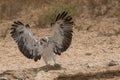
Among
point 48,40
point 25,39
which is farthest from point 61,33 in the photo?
point 25,39

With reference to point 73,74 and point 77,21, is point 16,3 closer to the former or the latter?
point 77,21

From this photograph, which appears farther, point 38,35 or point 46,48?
point 38,35

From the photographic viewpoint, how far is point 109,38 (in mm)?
13039

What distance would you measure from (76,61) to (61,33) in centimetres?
201

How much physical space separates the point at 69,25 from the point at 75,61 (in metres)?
1.99

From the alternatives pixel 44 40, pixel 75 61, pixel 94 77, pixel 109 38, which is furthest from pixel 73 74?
pixel 109 38

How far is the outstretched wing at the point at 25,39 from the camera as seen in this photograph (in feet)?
31.6

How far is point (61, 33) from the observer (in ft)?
31.0

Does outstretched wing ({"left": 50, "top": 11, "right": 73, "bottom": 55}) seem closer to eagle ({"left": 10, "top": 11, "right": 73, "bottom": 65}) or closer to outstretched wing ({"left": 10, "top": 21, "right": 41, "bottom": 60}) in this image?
eagle ({"left": 10, "top": 11, "right": 73, "bottom": 65})

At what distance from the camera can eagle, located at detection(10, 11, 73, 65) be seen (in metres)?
9.37

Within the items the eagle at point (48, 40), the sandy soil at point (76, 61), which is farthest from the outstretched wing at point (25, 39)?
the sandy soil at point (76, 61)

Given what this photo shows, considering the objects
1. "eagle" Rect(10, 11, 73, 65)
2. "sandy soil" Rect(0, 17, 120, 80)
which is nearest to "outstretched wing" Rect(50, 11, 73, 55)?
"eagle" Rect(10, 11, 73, 65)

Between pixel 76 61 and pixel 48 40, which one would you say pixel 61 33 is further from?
pixel 76 61

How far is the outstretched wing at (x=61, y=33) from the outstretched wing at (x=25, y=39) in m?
0.42
